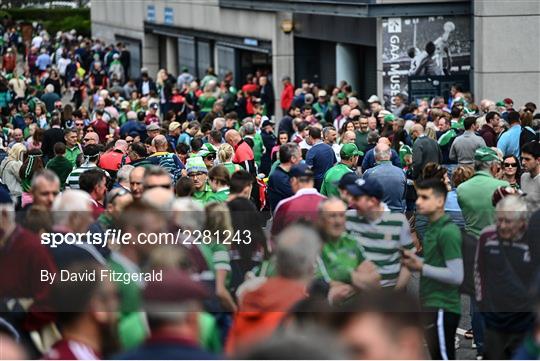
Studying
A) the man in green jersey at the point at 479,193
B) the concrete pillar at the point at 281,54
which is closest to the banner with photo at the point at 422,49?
the concrete pillar at the point at 281,54

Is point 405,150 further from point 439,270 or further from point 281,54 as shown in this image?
point 281,54

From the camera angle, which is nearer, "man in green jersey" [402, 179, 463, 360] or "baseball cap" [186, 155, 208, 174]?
"man in green jersey" [402, 179, 463, 360]

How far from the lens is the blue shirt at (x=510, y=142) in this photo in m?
16.8

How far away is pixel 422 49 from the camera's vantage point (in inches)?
1027

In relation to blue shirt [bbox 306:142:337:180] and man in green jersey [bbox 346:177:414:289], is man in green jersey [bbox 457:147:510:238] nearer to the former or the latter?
man in green jersey [bbox 346:177:414:289]

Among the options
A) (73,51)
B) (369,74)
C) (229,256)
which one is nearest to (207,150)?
(229,256)

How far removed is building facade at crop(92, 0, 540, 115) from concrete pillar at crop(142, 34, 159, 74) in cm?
154

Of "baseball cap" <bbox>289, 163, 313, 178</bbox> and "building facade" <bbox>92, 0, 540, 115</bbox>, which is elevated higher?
"building facade" <bbox>92, 0, 540, 115</bbox>

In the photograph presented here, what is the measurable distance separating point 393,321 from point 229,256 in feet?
13.2

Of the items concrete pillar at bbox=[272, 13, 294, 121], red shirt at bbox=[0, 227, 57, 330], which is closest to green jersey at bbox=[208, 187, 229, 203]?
red shirt at bbox=[0, 227, 57, 330]

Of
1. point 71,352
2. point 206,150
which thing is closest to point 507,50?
point 206,150

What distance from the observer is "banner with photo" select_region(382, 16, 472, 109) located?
26094mm

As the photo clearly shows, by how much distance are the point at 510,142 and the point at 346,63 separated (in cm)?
1452

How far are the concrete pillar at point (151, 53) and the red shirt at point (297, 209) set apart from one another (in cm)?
3663
